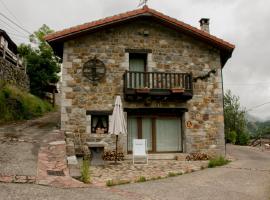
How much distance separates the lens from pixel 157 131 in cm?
1296

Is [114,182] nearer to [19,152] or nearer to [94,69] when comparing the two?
[19,152]

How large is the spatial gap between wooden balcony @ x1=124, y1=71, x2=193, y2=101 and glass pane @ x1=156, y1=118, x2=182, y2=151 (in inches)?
39.9

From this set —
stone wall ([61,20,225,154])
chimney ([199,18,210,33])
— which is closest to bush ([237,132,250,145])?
chimney ([199,18,210,33])

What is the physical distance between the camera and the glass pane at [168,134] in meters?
13.0

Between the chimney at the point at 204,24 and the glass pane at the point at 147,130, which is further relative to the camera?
the chimney at the point at 204,24

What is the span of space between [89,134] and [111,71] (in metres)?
2.46

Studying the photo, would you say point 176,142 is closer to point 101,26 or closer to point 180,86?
point 180,86

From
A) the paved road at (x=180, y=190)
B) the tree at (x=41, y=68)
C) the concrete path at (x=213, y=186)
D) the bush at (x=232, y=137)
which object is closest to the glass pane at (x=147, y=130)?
the concrete path at (x=213, y=186)

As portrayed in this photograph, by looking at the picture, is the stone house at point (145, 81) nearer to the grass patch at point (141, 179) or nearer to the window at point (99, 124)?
the window at point (99, 124)

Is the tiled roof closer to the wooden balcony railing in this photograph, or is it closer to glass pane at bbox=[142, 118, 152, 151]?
the wooden balcony railing

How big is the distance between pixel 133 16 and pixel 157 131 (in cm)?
444

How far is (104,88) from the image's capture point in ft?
40.7

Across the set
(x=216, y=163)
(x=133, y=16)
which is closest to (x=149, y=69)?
(x=133, y=16)

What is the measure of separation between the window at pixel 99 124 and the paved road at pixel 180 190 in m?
4.16
